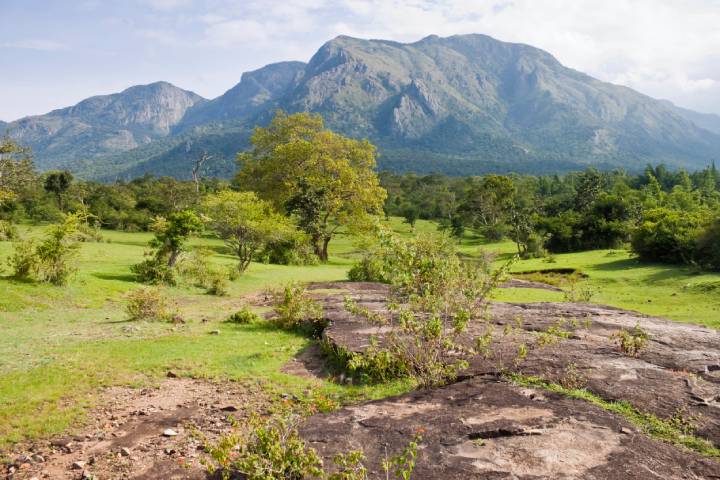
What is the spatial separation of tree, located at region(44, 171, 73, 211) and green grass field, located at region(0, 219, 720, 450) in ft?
148

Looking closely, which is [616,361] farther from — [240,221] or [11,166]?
[11,166]

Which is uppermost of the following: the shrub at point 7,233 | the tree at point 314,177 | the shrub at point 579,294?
the tree at point 314,177

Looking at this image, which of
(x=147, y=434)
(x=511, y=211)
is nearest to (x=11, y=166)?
(x=147, y=434)

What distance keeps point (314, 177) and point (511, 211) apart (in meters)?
32.1

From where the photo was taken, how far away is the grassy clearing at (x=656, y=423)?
753 cm

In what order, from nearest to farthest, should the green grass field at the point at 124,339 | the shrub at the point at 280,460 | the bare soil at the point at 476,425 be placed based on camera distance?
the shrub at the point at 280,460
the bare soil at the point at 476,425
the green grass field at the point at 124,339

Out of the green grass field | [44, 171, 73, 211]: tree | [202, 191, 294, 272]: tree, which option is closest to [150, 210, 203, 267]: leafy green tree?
[202, 191, 294, 272]: tree

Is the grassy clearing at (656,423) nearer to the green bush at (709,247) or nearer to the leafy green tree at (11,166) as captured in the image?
the green bush at (709,247)

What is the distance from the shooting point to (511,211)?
64.8 meters

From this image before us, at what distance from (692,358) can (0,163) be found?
45.0 meters

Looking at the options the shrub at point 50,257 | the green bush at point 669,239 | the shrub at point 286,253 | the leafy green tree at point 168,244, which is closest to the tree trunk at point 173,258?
the leafy green tree at point 168,244

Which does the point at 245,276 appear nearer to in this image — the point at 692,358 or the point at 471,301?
the point at 471,301

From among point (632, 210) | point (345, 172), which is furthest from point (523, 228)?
point (345, 172)

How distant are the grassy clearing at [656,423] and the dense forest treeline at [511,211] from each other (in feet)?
85.2
